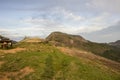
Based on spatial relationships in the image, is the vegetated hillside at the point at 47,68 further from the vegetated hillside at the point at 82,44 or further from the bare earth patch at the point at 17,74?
the vegetated hillside at the point at 82,44

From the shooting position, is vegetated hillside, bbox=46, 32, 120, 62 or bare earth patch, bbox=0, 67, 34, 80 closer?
bare earth patch, bbox=0, 67, 34, 80

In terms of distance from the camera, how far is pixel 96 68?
141ft

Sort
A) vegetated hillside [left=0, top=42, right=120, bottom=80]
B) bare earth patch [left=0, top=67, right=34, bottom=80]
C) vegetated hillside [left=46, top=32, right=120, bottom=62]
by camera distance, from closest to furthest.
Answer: bare earth patch [left=0, top=67, right=34, bottom=80], vegetated hillside [left=0, top=42, right=120, bottom=80], vegetated hillside [left=46, top=32, right=120, bottom=62]

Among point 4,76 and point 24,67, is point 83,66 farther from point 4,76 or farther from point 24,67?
point 4,76

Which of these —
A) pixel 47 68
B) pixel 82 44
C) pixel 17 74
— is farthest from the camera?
pixel 82 44

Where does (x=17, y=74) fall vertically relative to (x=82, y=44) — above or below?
below

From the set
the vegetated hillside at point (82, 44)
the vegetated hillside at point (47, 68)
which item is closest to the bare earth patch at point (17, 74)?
the vegetated hillside at point (47, 68)

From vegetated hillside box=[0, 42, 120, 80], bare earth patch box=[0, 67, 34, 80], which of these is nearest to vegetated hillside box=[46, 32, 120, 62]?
vegetated hillside box=[0, 42, 120, 80]

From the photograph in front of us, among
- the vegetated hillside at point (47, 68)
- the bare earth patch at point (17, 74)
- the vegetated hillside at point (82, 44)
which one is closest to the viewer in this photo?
the bare earth patch at point (17, 74)

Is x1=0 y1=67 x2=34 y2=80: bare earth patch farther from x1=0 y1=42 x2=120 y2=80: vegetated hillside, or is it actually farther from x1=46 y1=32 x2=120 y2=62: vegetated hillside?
x1=46 y1=32 x2=120 y2=62: vegetated hillside

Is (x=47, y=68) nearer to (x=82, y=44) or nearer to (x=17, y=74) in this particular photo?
(x=17, y=74)

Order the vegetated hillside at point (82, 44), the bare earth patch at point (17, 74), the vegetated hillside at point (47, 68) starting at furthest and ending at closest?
the vegetated hillside at point (82, 44)
the vegetated hillside at point (47, 68)
the bare earth patch at point (17, 74)

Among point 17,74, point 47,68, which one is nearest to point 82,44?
point 47,68

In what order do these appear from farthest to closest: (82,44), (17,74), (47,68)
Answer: (82,44)
(47,68)
(17,74)
